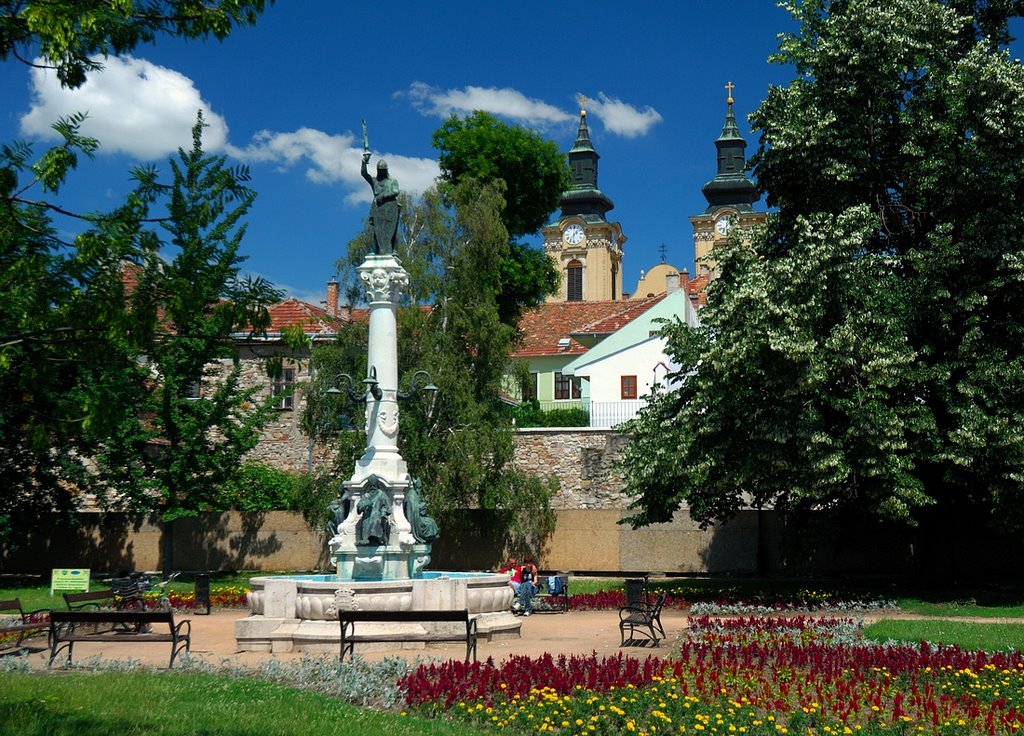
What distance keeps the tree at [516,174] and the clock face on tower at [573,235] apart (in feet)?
178

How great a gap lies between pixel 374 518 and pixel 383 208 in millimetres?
6155

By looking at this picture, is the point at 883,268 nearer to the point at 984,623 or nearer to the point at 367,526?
the point at 984,623

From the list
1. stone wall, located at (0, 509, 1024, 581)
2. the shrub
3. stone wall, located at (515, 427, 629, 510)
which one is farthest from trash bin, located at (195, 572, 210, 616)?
stone wall, located at (515, 427, 629, 510)

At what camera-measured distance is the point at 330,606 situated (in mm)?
14875

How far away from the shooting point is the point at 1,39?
6484mm

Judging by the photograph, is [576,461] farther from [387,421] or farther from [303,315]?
[387,421]

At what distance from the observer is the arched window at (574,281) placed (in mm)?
96562

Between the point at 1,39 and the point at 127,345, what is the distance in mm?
2035

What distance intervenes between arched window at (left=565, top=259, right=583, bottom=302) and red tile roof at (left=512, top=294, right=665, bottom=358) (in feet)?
121

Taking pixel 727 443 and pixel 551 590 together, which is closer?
pixel 727 443

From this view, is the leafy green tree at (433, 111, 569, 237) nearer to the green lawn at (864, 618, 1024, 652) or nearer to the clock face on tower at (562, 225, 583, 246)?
the green lawn at (864, 618, 1024, 652)

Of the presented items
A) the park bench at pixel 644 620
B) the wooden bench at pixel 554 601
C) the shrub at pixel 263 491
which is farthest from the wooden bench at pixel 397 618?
the shrub at pixel 263 491

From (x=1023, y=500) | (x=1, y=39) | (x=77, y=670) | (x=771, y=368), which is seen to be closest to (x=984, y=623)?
(x=1023, y=500)

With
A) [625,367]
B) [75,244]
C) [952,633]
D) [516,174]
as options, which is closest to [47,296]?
[75,244]
